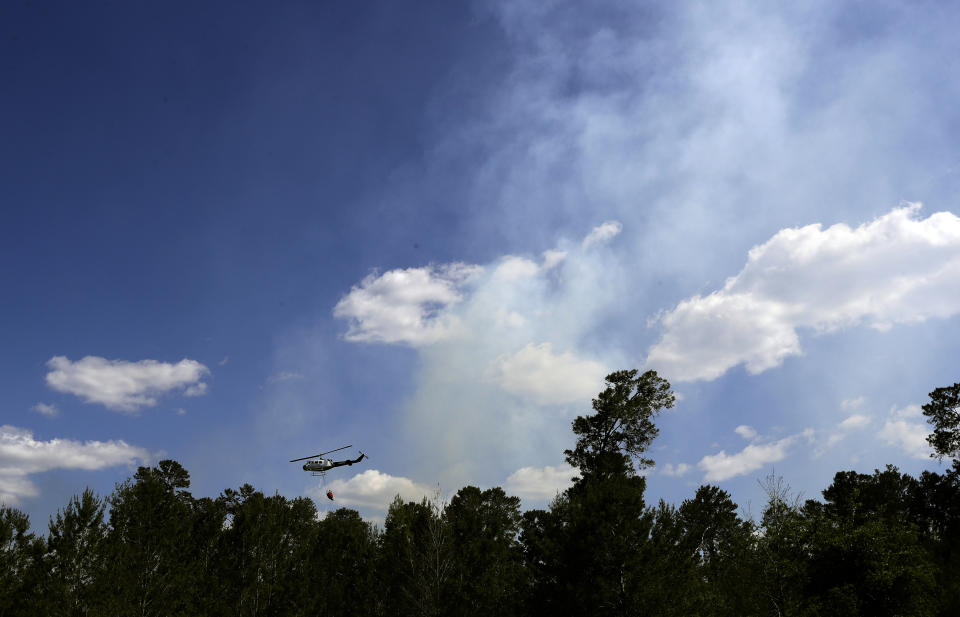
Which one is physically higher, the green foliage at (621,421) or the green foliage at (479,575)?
the green foliage at (621,421)

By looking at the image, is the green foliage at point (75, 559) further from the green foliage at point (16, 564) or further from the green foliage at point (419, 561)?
the green foliage at point (419, 561)

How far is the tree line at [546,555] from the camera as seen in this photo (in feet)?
88.8

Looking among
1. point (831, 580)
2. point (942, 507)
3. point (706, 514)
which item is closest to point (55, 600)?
point (831, 580)

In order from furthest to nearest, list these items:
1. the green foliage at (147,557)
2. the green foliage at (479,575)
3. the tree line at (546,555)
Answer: the green foliage at (479,575)
the green foliage at (147,557)
the tree line at (546,555)

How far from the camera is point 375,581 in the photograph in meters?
51.7

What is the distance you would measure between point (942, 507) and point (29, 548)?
229 ft

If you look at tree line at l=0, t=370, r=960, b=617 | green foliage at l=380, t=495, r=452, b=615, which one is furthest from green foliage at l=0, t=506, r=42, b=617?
green foliage at l=380, t=495, r=452, b=615

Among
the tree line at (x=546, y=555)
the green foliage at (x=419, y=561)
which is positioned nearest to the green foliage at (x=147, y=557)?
the tree line at (x=546, y=555)

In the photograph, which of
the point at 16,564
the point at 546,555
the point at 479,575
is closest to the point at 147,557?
the point at 16,564

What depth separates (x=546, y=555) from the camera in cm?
3009

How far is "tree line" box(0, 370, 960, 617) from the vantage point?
2706cm

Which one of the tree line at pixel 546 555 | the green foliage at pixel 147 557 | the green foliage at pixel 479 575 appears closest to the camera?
the tree line at pixel 546 555

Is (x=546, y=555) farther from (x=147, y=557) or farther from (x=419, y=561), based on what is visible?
(x=147, y=557)

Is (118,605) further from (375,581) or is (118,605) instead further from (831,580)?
(831,580)
